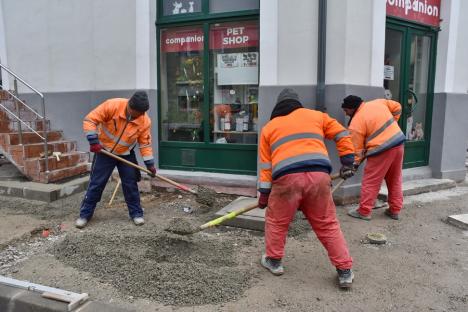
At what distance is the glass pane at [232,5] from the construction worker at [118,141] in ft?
8.01

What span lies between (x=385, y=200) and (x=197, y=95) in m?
3.46

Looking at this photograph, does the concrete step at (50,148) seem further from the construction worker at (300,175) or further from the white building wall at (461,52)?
the white building wall at (461,52)

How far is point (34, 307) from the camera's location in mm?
2963

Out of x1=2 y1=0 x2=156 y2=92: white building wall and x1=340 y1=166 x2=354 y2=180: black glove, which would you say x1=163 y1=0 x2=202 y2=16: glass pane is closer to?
x1=2 y1=0 x2=156 y2=92: white building wall

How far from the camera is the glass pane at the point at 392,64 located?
21.4 feet

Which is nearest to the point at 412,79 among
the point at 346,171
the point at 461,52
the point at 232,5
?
the point at 461,52

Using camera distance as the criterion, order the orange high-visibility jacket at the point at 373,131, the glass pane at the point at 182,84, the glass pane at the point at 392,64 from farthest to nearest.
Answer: the glass pane at the point at 182,84, the glass pane at the point at 392,64, the orange high-visibility jacket at the point at 373,131

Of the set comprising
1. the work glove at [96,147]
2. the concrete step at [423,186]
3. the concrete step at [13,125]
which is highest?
the concrete step at [13,125]

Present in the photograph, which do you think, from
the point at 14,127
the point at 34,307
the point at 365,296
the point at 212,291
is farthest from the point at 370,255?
the point at 14,127

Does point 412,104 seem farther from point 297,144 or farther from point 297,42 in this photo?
point 297,144

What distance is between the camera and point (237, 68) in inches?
252

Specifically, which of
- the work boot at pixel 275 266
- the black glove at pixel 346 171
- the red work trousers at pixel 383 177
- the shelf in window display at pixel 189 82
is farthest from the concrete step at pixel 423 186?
the shelf in window display at pixel 189 82

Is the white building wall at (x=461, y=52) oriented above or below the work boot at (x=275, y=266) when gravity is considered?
above

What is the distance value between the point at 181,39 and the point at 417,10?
4016 mm
